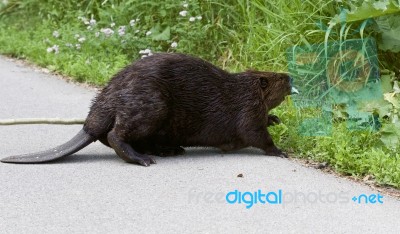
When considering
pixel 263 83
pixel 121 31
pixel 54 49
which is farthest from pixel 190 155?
pixel 54 49

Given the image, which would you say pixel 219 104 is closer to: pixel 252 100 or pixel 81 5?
pixel 252 100

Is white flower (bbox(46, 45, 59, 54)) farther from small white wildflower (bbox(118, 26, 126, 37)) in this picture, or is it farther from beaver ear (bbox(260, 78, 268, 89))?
beaver ear (bbox(260, 78, 268, 89))

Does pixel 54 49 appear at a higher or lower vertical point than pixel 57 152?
lower

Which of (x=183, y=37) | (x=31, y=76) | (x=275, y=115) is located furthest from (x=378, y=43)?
(x=31, y=76)

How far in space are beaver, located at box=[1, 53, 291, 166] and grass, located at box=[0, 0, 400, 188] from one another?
0.39m

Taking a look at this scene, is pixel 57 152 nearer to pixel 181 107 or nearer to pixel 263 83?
pixel 181 107

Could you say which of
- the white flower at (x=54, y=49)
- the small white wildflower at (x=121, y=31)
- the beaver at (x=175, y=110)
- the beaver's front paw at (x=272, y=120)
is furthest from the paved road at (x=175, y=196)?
the white flower at (x=54, y=49)

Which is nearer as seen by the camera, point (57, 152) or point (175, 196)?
point (175, 196)

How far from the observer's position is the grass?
6.18 m

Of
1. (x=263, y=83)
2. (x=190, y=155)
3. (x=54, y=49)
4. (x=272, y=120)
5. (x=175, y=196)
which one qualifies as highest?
(x=263, y=83)

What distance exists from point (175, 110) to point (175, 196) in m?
0.93

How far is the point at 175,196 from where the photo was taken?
5.43m

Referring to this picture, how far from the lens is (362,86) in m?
7.04

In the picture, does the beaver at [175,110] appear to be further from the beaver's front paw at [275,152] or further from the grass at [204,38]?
the grass at [204,38]
